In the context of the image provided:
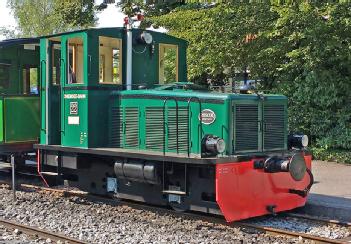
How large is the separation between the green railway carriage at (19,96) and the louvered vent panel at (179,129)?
3.79m

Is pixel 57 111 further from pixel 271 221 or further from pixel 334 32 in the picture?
pixel 334 32

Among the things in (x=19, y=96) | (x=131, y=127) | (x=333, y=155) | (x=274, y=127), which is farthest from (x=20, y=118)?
(x=333, y=155)

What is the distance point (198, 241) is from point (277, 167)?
5.40 feet

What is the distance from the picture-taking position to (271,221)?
8.19m

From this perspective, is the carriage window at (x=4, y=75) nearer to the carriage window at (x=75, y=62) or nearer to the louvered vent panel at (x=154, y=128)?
the carriage window at (x=75, y=62)

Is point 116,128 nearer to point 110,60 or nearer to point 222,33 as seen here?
point 110,60

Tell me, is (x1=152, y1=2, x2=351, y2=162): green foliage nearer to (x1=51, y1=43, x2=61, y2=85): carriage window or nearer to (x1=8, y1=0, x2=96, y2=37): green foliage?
(x1=51, y1=43, x2=61, y2=85): carriage window

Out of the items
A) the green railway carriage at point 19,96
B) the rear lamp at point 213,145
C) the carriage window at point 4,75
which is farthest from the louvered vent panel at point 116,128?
the carriage window at point 4,75

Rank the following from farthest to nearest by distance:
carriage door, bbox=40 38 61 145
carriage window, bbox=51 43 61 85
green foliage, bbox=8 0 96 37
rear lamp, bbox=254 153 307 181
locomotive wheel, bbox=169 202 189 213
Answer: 1. green foliage, bbox=8 0 96 37
2. carriage door, bbox=40 38 61 145
3. carriage window, bbox=51 43 61 85
4. locomotive wheel, bbox=169 202 189 213
5. rear lamp, bbox=254 153 307 181

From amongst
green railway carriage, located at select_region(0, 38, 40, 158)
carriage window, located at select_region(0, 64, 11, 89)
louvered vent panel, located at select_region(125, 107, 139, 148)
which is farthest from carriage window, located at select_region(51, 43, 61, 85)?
carriage window, located at select_region(0, 64, 11, 89)

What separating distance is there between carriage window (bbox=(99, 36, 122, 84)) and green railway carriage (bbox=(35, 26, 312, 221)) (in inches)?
0.7

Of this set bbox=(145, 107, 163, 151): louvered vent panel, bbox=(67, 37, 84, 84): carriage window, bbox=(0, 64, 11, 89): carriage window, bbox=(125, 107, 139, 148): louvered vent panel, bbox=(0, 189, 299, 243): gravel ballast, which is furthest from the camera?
bbox=(0, 64, 11, 89): carriage window

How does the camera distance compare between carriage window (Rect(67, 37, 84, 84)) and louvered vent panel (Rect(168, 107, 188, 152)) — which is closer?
louvered vent panel (Rect(168, 107, 188, 152))

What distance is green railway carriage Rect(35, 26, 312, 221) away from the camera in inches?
299
